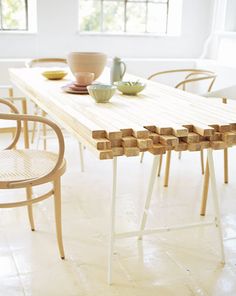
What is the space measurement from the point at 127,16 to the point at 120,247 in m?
3.58

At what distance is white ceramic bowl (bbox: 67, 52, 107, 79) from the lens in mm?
2576

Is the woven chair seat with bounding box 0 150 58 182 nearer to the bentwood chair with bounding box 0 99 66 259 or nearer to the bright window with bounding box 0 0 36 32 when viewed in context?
the bentwood chair with bounding box 0 99 66 259

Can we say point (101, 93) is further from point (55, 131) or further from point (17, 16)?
point (17, 16)

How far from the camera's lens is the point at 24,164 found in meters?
1.95

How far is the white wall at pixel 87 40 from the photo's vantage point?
448cm

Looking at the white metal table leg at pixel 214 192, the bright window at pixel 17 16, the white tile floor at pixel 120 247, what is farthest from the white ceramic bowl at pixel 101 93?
the bright window at pixel 17 16

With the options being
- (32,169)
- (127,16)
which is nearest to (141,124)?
(32,169)

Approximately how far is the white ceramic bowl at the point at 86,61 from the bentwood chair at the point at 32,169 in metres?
0.73

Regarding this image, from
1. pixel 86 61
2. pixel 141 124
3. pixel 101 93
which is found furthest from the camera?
pixel 86 61

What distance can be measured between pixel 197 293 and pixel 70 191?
1.30 meters

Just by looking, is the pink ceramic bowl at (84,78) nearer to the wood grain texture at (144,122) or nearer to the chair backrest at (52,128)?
the wood grain texture at (144,122)

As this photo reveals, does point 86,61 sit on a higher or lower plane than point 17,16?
lower

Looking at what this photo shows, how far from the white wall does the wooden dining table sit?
232 centimetres

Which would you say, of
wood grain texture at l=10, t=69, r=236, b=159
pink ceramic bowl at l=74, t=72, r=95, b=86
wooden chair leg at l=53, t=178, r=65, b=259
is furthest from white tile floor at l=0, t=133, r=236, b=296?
pink ceramic bowl at l=74, t=72, r=95, b=86
